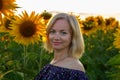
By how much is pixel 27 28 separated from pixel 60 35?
194cm

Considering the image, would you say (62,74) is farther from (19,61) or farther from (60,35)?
(19,61)

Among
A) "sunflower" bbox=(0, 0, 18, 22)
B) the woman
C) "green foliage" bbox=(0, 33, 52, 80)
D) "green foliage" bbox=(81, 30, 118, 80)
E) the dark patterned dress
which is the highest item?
"sunflower" bbox=(0, 0, 18, 22)

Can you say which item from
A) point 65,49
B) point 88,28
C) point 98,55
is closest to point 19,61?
point 65,49

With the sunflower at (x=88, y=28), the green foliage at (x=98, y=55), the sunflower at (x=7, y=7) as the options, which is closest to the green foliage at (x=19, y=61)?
the sunflower at (x=7, y=7)

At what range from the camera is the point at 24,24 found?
572cm

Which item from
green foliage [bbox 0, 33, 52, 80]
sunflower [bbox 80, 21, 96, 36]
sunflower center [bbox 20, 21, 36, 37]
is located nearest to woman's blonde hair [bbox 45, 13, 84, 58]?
green foliage [bbox 0, 33, 52, 80]

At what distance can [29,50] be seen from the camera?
7516 mm

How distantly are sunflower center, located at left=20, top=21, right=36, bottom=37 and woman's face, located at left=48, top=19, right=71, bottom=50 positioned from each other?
1755 millimetres

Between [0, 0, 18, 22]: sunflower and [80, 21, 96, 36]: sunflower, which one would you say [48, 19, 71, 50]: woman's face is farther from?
[80, 21, 96, 36]: sunflower

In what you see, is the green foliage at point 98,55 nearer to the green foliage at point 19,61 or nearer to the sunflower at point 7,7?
the green foliage at point 19,61

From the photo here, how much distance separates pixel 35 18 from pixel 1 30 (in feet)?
4.21

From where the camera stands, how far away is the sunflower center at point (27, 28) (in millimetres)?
5629

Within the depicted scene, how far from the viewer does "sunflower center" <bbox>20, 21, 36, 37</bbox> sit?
18.5 feet

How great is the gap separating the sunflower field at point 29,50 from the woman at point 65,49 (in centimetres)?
23
